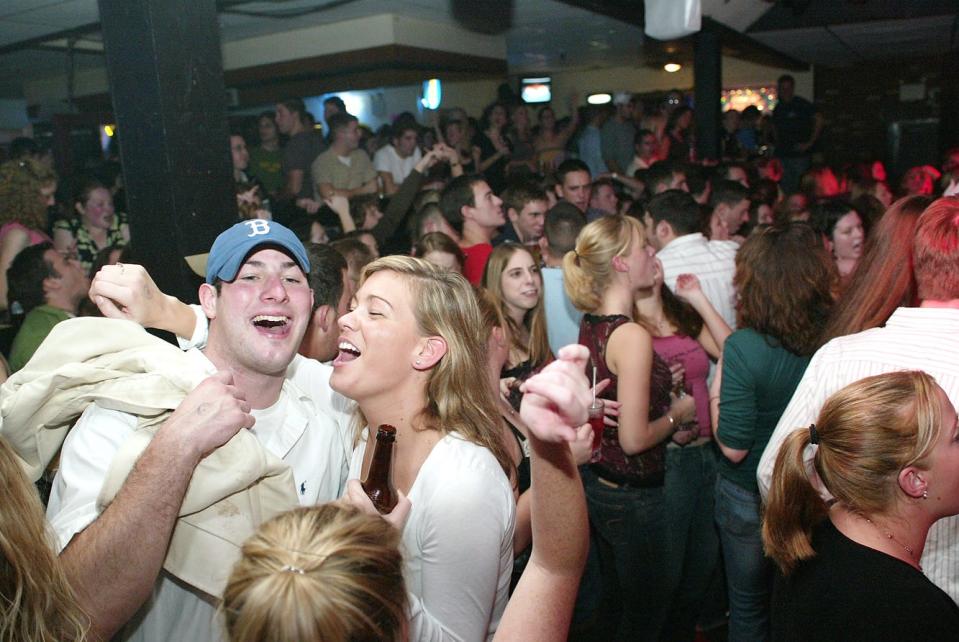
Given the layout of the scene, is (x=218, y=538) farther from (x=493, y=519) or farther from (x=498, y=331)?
(x=498, y=331)

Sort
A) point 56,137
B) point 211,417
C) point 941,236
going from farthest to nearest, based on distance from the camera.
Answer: point 56,137 < point 941,236 < point 211,417

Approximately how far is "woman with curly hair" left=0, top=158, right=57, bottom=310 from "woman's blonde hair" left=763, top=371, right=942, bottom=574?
3931 mm

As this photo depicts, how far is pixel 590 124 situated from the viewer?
8.95m

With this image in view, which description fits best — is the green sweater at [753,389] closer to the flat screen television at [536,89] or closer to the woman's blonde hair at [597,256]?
the woman's blonde hair at [597,256]

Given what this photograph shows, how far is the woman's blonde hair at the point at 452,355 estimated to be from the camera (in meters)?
1.85

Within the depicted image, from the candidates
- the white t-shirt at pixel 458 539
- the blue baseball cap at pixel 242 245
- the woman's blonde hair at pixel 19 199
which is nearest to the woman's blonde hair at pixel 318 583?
the white t-shirt at pixel 458 539

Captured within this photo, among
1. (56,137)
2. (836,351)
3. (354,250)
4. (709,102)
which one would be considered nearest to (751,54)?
(709,102)

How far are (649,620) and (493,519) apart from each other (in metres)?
1.61

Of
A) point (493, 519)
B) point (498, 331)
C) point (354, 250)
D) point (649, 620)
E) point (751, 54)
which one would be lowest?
point (649, 620)

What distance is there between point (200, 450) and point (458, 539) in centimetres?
53

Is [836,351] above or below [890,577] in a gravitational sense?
above

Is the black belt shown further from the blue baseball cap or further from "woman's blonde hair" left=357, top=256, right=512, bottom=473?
the blue baseball cap

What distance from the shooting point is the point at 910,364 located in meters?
1.94

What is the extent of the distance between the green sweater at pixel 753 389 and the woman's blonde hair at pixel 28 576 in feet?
6.74
